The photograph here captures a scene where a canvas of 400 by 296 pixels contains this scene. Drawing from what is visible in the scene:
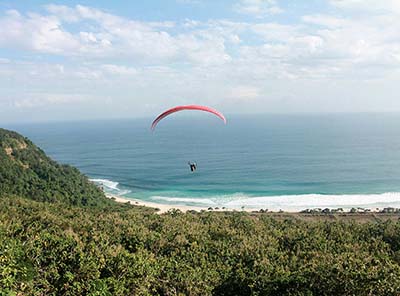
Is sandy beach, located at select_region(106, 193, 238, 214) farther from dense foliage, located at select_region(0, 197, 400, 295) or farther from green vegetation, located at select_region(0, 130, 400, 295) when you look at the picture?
dense foliage, located at select_region(0, 197, 400, 295)

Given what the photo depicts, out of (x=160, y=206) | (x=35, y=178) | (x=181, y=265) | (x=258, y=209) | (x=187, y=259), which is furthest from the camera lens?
(x=160, y=206)

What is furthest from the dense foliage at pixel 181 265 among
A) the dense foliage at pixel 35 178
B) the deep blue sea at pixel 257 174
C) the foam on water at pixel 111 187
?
the foam on water at pixel 111 187

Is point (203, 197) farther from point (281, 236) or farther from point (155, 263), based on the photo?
point (155, 263)

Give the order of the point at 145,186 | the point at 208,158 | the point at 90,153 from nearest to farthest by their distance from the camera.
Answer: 1. the point at 145,186
2. the point at 208,158
3. the point at 90,153

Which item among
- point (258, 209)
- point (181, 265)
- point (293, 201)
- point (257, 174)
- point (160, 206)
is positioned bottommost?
point (160, 206)

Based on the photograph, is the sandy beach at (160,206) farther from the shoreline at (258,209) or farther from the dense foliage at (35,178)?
the dense foliage at (35,178)

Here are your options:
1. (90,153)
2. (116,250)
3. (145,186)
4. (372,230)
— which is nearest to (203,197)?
(145,186)

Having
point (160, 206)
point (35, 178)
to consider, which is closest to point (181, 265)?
point (35, 178)

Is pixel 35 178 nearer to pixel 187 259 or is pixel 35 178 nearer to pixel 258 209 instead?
pixel 258 209
